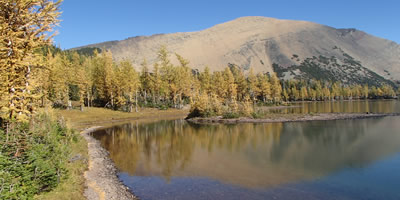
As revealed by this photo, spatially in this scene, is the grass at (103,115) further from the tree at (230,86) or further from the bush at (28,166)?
the bush at (28,166)

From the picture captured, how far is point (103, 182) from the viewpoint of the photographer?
59.8ft

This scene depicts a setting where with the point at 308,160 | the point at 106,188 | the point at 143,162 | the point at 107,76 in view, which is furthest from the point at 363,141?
the point at 107,76

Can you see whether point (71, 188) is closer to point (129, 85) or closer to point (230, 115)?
point (230, 115)

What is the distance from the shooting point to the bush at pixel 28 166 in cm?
1069

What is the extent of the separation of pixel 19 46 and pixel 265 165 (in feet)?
63.7

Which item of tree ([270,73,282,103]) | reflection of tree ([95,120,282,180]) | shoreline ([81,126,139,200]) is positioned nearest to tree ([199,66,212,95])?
tree ([270,73,282,103])

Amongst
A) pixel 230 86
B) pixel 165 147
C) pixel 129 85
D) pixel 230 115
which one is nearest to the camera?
pixel 165 147

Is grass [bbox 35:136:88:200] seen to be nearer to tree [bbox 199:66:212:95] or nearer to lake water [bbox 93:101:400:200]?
lake water [bbox 93:101:400:200]

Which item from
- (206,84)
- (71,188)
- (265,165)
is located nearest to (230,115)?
(265,165)

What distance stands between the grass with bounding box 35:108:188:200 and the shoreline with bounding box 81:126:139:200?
46 centimetres

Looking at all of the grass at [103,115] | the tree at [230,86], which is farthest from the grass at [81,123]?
the tree at [230,86]

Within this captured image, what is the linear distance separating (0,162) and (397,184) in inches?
842

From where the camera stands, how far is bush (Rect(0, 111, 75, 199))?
10688 millimetres

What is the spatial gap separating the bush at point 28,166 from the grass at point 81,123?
69 centimetres
